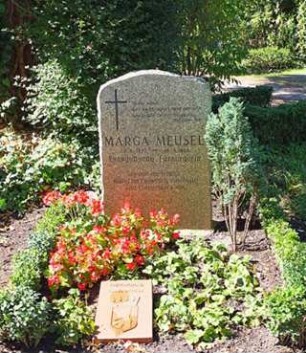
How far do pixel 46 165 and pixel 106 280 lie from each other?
2.83m

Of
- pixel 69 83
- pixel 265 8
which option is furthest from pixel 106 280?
pixel 265 8

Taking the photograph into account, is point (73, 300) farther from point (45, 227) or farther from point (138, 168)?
point (138, 168)

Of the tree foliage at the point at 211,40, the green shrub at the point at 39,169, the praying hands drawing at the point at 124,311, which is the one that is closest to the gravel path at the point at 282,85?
the tree foliage at the point at 211,40

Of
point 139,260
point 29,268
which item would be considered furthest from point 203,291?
point 29,268

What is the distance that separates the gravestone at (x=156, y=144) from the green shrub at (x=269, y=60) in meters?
14.9

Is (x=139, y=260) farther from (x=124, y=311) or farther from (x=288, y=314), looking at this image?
(x=288, y=314)

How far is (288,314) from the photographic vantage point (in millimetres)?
4195

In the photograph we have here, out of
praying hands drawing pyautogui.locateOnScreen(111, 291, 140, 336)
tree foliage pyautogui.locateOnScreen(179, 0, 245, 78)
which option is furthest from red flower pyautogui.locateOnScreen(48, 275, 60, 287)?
tree foliage pyautogui.locateOnScreen(179, 0, 245, 78)

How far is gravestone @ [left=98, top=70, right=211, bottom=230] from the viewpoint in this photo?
6.17 m

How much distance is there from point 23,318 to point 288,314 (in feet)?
5.55

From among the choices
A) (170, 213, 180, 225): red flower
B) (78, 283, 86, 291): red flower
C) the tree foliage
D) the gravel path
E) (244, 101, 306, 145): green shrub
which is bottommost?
(78, 283, 86, 291): red flower

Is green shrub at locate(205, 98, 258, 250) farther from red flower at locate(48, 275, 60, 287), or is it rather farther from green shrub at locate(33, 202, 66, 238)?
red flower at locate(48, 275, 60, 287)

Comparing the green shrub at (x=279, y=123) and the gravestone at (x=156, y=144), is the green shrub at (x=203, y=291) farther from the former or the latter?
the green shrub at (x=279, y=123)

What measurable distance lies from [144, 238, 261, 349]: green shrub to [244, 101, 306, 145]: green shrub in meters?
4.29
